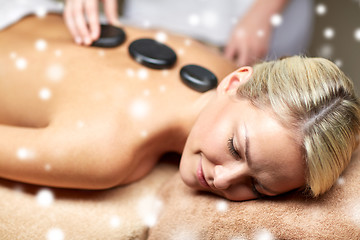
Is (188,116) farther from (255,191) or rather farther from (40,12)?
(40,12)

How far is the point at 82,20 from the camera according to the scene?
1.12m

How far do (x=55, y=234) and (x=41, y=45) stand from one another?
504 millimetres

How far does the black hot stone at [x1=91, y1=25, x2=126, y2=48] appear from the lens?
1.07 m

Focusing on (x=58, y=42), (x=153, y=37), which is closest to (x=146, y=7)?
(x=153, y=37)

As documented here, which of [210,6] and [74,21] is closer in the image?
[74,21]

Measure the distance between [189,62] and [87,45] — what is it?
281 millimetres

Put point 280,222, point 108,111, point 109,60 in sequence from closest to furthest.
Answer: point 280,222
point 108,111
point 109,60

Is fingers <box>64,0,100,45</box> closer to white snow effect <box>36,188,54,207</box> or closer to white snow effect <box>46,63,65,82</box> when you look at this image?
white snow effect <box>46,63,65,82</box>

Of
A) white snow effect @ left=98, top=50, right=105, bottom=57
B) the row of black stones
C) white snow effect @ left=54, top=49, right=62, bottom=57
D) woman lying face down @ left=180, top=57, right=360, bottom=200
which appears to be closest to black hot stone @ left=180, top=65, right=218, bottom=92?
the row of black stones

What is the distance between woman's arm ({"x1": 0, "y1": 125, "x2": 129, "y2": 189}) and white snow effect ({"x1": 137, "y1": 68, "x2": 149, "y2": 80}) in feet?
0.68

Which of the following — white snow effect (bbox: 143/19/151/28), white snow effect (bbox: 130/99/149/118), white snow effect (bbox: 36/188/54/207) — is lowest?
white snow effect (bbox: 36/188/54/207)

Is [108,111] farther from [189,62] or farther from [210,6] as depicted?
[210,6]

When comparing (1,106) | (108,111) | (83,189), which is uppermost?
(108,111)

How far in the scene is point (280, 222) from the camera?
780mm
